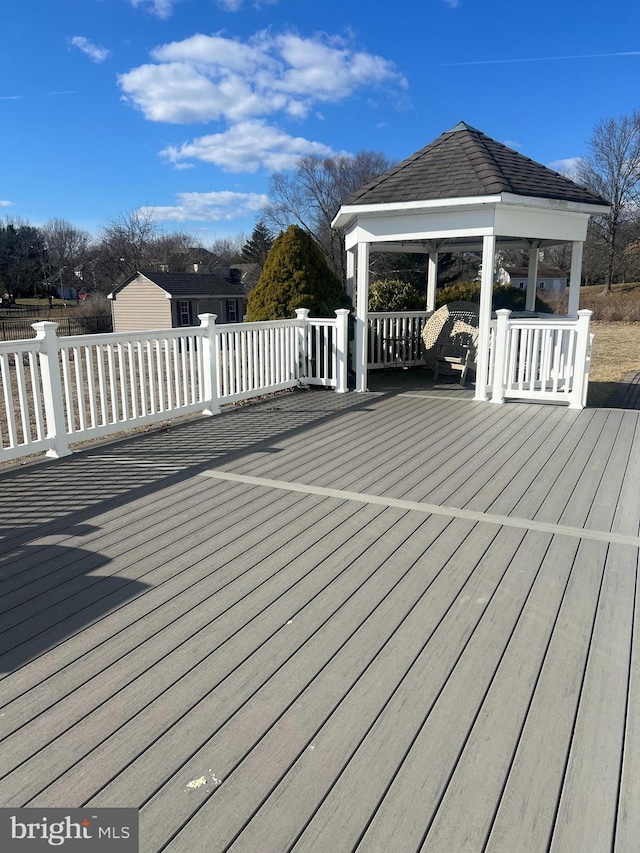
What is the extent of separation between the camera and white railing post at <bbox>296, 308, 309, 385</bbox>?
783 centimetres

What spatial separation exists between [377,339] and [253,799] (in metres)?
8.27

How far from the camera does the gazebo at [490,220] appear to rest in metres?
6.70

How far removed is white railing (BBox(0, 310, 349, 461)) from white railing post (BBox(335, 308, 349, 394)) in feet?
0.04

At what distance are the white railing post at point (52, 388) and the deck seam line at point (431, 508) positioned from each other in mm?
1246

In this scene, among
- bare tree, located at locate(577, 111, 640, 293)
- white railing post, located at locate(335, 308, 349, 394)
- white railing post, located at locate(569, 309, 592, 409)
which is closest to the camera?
white railing post, located at locate(569, 309, 592, 409)

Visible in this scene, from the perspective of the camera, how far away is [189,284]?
3162 cm

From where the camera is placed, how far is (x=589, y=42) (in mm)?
14211

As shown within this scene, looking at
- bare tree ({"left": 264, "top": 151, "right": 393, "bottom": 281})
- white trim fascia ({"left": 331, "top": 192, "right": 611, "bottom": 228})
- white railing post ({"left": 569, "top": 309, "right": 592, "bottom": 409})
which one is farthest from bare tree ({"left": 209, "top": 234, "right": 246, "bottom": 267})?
white railing post ({"left": 569, "top": 309, "right": 592, "bottom": 409})

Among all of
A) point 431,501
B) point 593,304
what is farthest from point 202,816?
point 593,304

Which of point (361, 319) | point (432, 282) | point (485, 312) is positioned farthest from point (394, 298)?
point (485, 312)

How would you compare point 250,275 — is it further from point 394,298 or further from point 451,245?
point 451,245

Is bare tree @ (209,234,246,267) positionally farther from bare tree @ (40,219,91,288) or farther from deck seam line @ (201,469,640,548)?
deck seam line @ (201,469,640,548)

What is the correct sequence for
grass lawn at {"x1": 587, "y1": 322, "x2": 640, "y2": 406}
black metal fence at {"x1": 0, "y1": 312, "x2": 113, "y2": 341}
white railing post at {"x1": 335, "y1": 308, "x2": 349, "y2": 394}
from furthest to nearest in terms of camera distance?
black metal fence at {"x1": 0, "y1": 312, "x2": 113, "y2": 341} → grass lawn at {"x1": 587, "y1": 322, "x2": 640, "y2": 406} → white railing post at {"x1": 335, "y1": 308, "x2": 349, "y2": 394}

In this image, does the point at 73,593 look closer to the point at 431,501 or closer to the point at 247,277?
the point at 431,501
